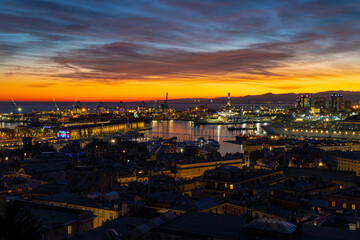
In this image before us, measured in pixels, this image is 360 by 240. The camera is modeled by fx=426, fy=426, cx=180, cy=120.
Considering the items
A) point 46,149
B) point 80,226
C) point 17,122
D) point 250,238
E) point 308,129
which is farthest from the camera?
point 17,122

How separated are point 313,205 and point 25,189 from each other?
A: 37.1 feet

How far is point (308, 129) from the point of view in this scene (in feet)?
239

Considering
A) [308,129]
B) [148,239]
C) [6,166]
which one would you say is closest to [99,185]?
[148,239]

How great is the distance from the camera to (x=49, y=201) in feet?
41.1

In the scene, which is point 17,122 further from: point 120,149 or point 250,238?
point 250,238

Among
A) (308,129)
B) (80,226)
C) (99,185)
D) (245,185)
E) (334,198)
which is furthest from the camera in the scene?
(308,129)

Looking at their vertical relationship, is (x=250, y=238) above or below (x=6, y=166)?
above

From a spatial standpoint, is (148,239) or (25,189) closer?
(148,239)

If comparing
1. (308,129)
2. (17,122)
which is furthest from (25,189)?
(17,122)

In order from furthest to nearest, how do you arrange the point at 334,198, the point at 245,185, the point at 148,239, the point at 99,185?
the point at 245,185 → the point at 99,185 → the point at 334,198 → the point at 148,239

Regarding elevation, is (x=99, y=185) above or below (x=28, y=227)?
below

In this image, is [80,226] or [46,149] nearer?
[80,226]

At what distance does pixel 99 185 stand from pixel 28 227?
30.5ft

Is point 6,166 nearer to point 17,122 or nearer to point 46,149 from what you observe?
point 46,149
